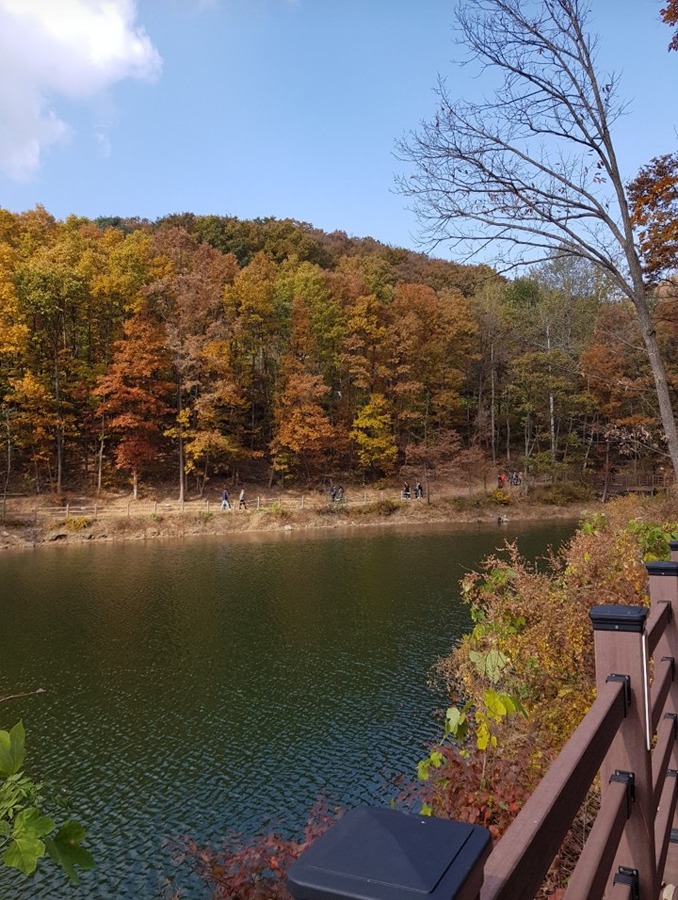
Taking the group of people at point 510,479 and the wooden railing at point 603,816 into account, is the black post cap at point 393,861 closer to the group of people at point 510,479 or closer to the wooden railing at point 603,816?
the wooden railing at point 603,816

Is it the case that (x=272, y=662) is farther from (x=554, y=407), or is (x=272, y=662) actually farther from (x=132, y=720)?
(x=554, y=407)

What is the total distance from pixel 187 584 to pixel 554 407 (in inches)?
956

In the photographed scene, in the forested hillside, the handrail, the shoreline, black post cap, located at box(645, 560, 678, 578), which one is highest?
the forested hillside

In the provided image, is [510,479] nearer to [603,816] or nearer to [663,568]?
[663,568]

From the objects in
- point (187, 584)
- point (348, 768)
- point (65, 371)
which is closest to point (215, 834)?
point (348, 768)

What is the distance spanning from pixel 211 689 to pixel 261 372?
25.7 m

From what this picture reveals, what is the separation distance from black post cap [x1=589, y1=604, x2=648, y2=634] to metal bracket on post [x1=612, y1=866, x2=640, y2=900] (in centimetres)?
63

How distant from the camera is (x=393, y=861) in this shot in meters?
0.67

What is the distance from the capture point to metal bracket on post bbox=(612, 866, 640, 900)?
5.48 ft

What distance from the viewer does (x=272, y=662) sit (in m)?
11.0

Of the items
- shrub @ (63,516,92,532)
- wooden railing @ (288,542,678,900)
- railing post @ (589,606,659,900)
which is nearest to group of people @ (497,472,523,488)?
shrub @ (63,516,92,532)

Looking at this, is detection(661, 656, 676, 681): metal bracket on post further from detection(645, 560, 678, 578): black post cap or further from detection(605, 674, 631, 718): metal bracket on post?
detection(605, 674, 631, 718): metal bracket on post

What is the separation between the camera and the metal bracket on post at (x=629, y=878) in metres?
1.67

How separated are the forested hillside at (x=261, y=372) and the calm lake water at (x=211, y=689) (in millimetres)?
10707
